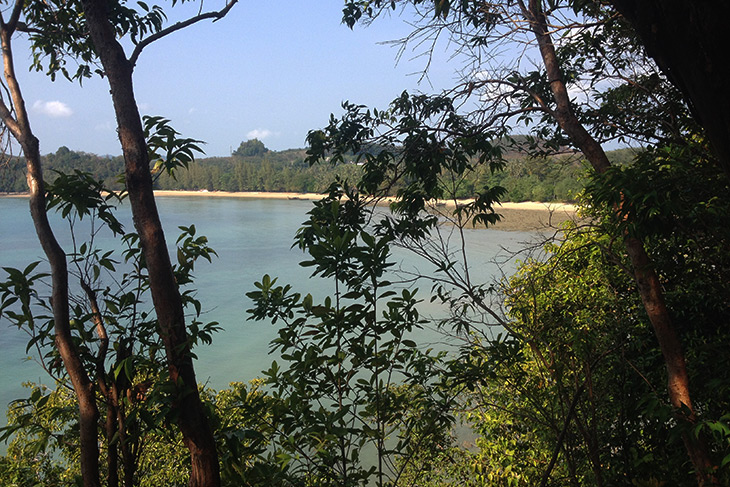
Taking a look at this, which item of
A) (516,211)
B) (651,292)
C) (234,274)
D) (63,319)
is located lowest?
(234,274)

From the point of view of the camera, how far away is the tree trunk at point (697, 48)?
0.78 m

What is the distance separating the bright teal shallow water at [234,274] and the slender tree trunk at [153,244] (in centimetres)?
15

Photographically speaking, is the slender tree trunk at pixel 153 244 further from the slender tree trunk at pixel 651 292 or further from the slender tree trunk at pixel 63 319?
the slender tree trunk at pixel 651 292

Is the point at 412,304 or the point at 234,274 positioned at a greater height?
the point at 412,304

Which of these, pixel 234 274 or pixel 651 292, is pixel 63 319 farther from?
pixel 234 274

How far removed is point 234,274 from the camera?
57.1 ft

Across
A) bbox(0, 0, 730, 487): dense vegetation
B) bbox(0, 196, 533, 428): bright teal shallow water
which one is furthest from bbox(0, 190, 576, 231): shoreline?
bbox(0, 0, 730, 487): dense vegetation

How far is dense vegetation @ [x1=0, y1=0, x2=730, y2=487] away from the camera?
1.62 m

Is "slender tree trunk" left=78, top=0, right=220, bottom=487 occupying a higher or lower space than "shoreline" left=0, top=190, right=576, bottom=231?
higher

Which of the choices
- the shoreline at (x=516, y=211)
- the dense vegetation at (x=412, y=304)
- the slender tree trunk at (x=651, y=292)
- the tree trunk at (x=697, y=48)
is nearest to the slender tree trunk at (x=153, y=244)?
the dense vegetation at (x=412, y=304)

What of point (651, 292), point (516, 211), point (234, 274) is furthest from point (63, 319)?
point (516, 211)

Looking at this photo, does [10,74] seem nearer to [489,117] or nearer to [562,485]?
[489,117]

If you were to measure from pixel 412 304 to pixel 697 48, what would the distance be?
1.19m

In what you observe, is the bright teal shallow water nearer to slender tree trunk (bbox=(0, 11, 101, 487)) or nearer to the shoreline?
slender tree trunk (bbox=(0, 11, 101, 487))
